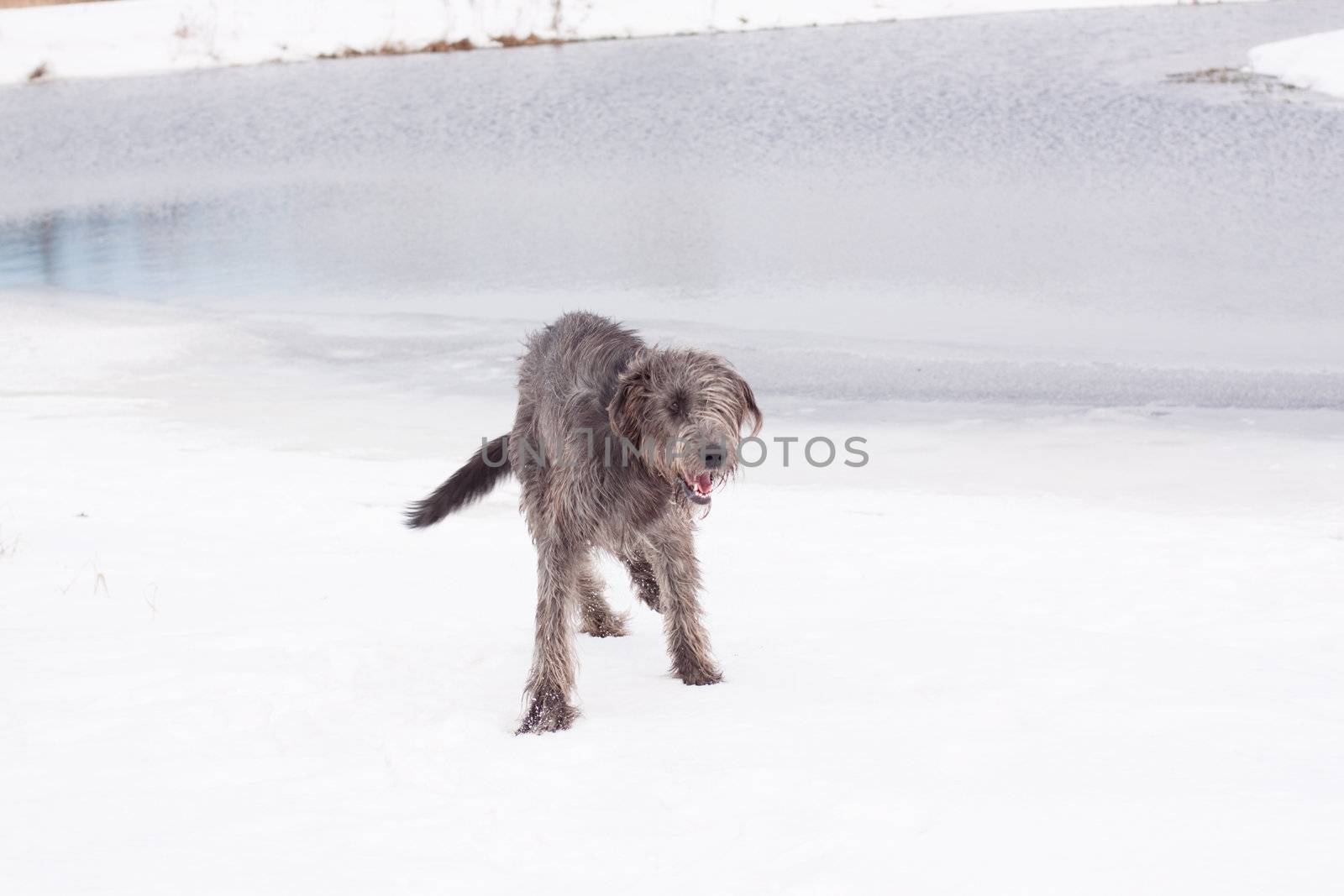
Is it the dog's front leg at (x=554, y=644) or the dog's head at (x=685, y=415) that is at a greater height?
the dog's head at (x=685, y=415)

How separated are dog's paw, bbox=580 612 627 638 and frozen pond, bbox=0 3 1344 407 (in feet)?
18.3

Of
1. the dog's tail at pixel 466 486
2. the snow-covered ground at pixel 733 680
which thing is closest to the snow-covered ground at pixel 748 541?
the snow-covered ground at pixel 733 680

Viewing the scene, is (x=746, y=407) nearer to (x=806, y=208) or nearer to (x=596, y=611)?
(x=596, y=611)

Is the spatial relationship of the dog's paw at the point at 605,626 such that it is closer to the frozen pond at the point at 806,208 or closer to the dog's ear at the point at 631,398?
the dog's ear at the point at 631,398

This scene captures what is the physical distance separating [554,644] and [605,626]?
3.55 ft

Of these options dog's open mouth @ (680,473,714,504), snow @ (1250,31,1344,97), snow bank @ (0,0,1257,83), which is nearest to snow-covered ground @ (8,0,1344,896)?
dog's open mouth @ (680,473,714,504)

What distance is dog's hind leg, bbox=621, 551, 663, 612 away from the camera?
6.02 metres

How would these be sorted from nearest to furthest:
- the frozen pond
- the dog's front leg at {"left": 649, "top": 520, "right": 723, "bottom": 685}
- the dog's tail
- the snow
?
1. the dog's front leg at {"left": 649, "top": 520, "right": 723, "bottom": 685}
2. the dog's tail
3. the frozen pond
4. the snow

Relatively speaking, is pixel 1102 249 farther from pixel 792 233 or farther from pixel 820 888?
pixel 820 888

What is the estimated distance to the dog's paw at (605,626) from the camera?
6.11 metres

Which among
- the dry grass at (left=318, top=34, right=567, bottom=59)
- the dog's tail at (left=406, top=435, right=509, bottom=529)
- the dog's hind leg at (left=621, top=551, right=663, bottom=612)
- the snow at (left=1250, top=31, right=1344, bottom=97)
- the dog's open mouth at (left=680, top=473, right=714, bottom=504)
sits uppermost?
the dry grass at (left=318, top=34, right=567, bottom=59)

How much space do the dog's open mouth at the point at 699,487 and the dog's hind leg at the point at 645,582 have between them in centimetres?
131

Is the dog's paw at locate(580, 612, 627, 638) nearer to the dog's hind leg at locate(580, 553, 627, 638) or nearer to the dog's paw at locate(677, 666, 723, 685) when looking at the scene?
the dog's hind leg at locate(580, 553, 627, 638)

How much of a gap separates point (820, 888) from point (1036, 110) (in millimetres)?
24494
